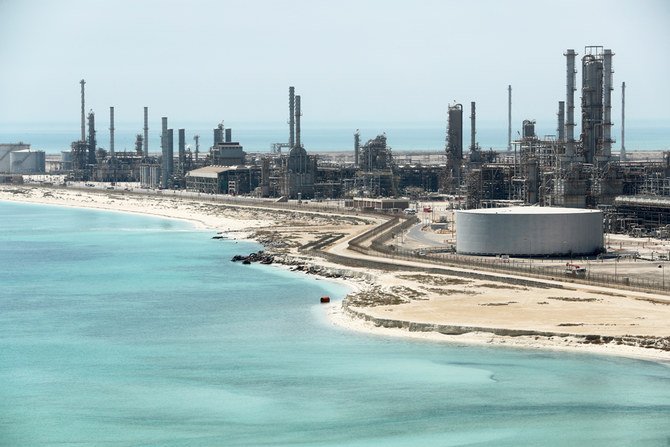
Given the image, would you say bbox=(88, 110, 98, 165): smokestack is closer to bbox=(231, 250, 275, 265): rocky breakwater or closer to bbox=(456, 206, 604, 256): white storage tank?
bbox=(231, 250, 275, 265): rocky breakwater

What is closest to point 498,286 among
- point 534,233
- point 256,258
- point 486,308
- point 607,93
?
point 486,308

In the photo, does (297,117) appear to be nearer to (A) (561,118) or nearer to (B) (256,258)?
(A) (561,118)

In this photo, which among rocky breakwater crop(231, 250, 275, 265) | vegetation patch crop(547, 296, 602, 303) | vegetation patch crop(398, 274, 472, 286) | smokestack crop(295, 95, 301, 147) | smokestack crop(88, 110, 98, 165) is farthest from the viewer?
smokestack crop(88, 110, 98, 165)

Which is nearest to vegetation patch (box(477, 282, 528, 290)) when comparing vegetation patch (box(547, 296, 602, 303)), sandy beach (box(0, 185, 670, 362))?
sandy beach (box(0, 185, 670, 362))

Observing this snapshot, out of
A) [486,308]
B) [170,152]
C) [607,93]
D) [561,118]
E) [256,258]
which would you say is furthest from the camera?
[170,152]

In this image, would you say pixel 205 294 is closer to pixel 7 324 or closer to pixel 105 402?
pixel 7 324

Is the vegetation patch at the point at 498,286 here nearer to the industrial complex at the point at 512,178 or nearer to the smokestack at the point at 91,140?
the industrial complex at the point at 512,178

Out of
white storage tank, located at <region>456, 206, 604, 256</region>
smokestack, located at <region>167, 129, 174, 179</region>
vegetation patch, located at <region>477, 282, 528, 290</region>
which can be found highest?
smokestack, located at <region>167, 129, 174, 179</region>
